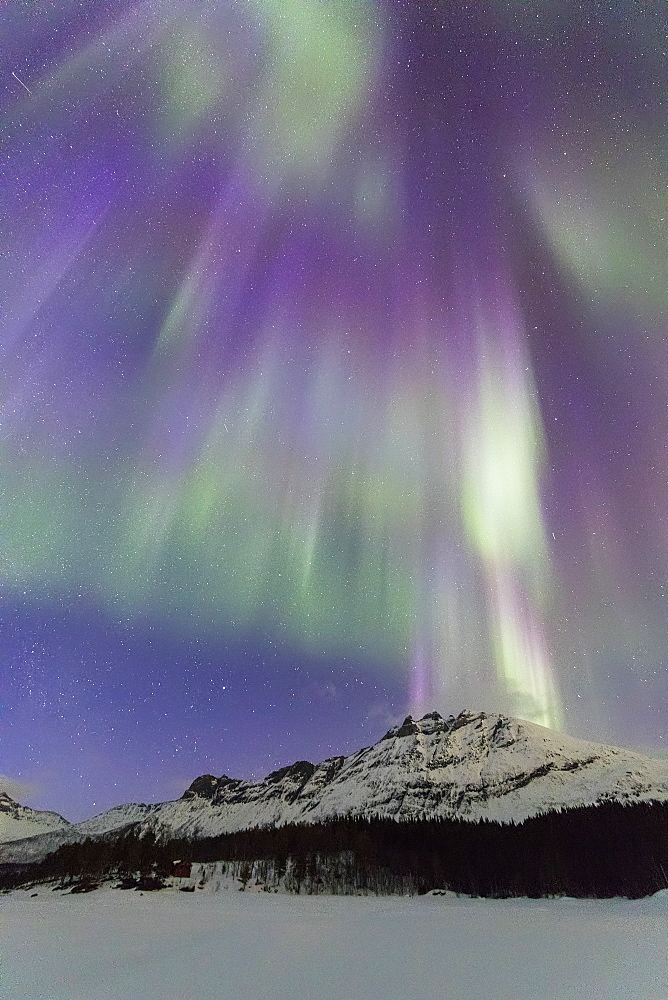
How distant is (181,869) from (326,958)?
92.7 metres

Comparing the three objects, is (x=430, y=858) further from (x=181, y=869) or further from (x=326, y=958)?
(x=326, y=958)

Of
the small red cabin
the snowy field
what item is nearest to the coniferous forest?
the small red cabin

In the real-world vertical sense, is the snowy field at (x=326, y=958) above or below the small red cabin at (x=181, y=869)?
below

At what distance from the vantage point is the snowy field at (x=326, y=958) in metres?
19.8

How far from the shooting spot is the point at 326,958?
87.7 feet

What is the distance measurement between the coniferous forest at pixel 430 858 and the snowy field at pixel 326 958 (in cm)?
4446

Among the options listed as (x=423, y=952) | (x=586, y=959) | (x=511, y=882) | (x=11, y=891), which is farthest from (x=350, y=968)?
(x=11, y=891)

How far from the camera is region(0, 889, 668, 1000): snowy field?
19.8 metres

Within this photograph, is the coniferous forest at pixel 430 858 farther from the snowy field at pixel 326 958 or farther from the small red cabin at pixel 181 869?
the snowy field at pixel 326 958

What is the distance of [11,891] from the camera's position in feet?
327

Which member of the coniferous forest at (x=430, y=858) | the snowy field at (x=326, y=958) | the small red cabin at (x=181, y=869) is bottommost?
the snowy field at (x=326, y=958)

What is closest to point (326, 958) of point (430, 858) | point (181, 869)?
point (430, 858)

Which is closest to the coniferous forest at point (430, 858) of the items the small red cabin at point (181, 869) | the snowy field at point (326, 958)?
the small red cabin at point (181, 869)

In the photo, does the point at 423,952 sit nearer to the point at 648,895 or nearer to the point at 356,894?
the point at 356,894
